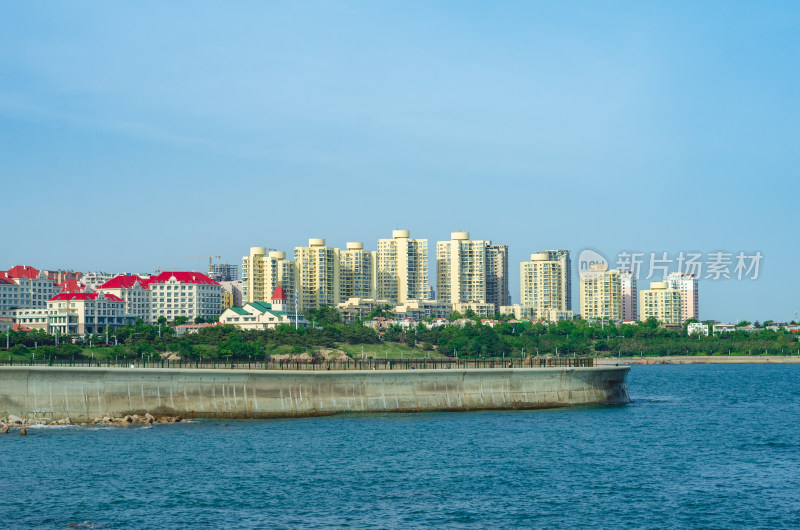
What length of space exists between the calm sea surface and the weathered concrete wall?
2.43 metres

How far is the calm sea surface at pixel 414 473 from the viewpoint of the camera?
4128cm

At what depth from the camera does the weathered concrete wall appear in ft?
229

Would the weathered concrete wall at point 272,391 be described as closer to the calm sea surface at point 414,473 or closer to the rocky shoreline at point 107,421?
the rocky shoreline at point 107,421

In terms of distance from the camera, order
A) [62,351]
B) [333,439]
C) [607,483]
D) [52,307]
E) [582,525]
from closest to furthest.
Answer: [582,525]
[607,483]
[333,439]
[62,351]
[52,307]

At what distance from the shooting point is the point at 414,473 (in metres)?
50.8

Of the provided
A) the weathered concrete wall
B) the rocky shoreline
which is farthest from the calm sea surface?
the weathered concrete wall

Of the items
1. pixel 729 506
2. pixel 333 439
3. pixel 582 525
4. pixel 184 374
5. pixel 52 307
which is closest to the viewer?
pixel 582 525

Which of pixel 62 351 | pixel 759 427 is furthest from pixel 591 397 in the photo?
pixel 62 351

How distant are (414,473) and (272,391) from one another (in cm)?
2469

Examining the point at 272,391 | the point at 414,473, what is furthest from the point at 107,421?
the point at 414,473

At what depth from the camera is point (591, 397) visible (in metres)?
80.9

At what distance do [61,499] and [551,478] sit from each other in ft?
83.5

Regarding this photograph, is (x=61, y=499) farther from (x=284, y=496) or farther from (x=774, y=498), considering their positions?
(x=774, y=498)

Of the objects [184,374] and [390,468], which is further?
[184,374]
